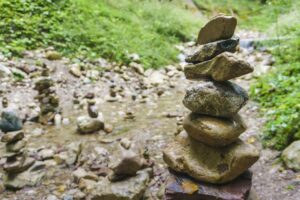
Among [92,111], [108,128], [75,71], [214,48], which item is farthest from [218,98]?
[75,71]

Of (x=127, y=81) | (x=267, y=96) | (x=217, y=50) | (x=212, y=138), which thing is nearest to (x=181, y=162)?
(x=212, y=138)

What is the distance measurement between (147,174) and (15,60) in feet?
13.8

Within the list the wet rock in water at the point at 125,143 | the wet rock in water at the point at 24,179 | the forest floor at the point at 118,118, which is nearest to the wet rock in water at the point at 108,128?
the forest floor at the point at 118,118

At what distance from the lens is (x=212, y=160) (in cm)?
299

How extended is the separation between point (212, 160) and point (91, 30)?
6120mm

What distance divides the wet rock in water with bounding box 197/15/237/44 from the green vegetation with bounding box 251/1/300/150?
Answer: 1521 mm

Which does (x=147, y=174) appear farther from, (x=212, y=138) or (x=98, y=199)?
(x=212, y=138)

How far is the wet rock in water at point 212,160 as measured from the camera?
2891 millimetres

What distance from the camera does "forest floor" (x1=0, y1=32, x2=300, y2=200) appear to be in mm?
3389

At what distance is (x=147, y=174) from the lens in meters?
3.37

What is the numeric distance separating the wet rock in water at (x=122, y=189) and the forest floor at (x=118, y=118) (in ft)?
0.51

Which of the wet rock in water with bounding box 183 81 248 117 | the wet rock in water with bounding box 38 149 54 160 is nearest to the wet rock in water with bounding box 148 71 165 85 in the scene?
the wet rock in water with bounding box 38 149 54 160

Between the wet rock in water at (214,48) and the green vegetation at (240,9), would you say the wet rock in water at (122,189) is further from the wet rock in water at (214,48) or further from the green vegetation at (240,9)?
the green vegetation at (240,9)

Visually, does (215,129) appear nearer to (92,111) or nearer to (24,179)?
(24,179)
